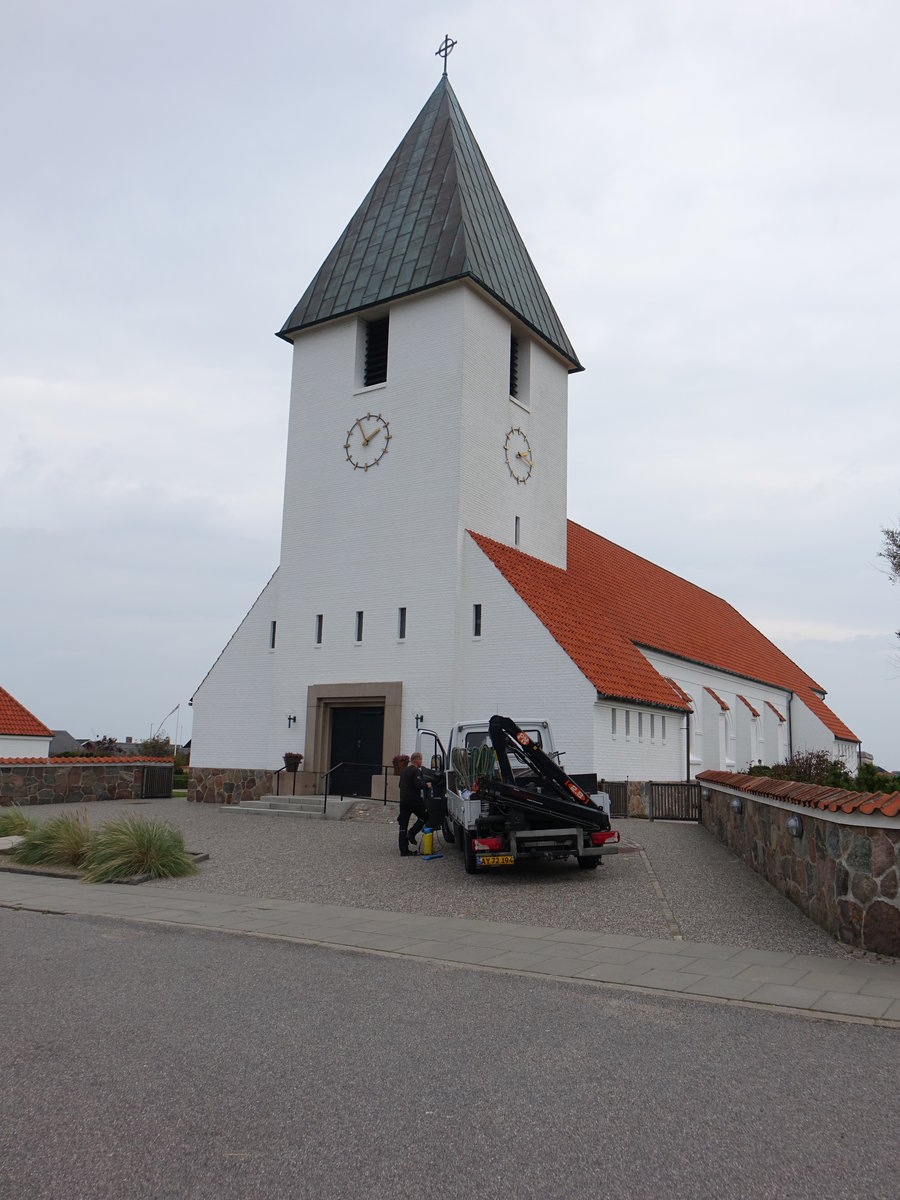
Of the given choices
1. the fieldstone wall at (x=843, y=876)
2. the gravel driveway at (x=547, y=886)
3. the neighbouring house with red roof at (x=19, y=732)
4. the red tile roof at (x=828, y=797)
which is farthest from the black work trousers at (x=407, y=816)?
the neighbouring house with red roof at (x=19, y=732)

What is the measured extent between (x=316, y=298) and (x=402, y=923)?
22.7 metres

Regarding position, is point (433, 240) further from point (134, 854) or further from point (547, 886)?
point (547, 886)

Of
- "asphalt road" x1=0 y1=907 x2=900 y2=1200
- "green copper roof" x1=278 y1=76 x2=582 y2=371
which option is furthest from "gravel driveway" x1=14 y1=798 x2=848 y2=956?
"green copper roof" x1=278 y1=76 x2=582 y2=371

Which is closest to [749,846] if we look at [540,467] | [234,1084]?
[234,1084]

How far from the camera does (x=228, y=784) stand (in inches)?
1080

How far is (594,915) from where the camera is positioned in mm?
10547

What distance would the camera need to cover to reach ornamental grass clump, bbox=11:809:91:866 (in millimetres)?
13820

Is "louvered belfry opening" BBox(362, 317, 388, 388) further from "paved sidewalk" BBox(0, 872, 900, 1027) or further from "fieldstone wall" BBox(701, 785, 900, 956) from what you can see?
"fieldstone wall" BBox(701, 785, 900, 956)

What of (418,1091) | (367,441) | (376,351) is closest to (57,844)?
(418,1091)

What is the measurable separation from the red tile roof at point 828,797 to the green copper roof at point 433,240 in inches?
688

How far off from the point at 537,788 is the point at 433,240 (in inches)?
745

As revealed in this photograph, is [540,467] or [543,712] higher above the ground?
[540,467]

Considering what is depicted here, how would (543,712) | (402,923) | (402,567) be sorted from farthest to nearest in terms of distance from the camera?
(402,567), (543,712), (402,923)

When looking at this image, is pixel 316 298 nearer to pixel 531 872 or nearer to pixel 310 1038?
pixel 531 872
